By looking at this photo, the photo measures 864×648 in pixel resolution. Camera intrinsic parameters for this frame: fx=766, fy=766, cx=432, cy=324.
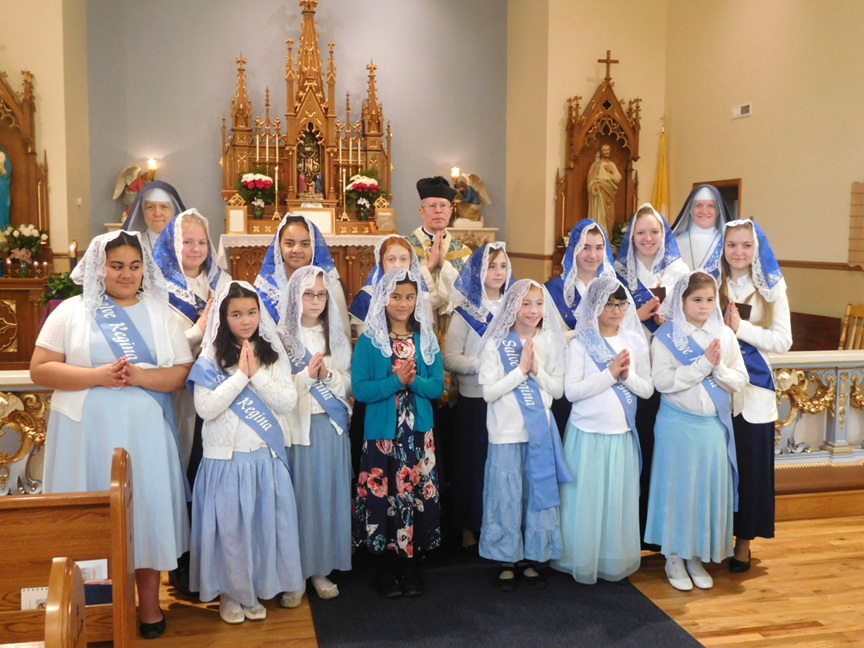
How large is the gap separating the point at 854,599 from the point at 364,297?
8.97ft

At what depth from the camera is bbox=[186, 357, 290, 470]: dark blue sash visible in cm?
318

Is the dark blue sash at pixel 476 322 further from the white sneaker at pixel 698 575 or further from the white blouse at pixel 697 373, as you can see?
the white sneaker at pixel 698 575

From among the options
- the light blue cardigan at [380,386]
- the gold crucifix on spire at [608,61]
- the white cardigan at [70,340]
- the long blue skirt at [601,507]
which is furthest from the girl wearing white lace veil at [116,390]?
the gold crucifix on spire at [608,61]

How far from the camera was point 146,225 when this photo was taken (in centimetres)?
404

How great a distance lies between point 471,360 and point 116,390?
5.43ft

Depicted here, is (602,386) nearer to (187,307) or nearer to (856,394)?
(187,307)

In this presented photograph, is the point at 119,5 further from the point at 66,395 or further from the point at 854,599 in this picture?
the point at 854,599

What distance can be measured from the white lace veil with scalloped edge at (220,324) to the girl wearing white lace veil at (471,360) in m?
1.01

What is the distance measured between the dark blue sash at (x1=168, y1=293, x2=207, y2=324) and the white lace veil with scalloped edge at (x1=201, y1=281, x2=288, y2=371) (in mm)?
406

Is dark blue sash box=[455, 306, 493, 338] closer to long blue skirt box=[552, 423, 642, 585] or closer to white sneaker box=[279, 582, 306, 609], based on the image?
long blue skirt box=[552, 423, 642, 585]

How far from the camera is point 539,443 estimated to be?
3.55 meters

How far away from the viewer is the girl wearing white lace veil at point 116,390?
303 centimetres

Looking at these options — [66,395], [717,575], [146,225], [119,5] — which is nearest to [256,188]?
[119,5]

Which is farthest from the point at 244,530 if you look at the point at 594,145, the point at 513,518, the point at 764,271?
the point at 594,145
